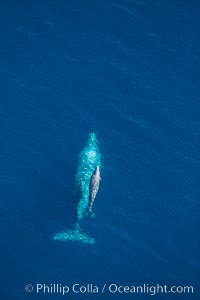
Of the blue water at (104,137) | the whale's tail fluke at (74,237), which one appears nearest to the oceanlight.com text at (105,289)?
the blue water at (104,137)

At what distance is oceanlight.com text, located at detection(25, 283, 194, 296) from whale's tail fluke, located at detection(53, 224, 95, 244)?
22.1 feet

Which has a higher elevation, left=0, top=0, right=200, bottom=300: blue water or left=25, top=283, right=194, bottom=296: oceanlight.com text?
left=0, top=0, right=200, bottom=300: blue water

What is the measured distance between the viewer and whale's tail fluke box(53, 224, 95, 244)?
7938cm

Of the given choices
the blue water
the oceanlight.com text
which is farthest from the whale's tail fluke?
the oceanlight.com text

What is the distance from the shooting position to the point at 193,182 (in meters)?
86.0

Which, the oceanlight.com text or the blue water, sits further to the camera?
the blue water

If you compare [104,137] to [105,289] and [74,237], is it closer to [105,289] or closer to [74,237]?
[74,237]

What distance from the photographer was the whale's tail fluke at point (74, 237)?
79.4m

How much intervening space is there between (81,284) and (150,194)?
61.2 ft

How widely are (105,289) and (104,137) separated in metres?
25.8

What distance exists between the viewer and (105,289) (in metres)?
77.2

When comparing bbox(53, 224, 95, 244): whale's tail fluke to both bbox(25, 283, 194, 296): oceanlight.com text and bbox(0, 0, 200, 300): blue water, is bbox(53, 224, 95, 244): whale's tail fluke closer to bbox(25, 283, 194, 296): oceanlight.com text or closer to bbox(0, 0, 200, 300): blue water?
bbox(0, 0, 200, 300): blue water

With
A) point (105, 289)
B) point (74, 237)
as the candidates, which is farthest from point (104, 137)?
point (105, 289)

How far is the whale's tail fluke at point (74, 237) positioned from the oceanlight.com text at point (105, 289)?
22.1 ft
